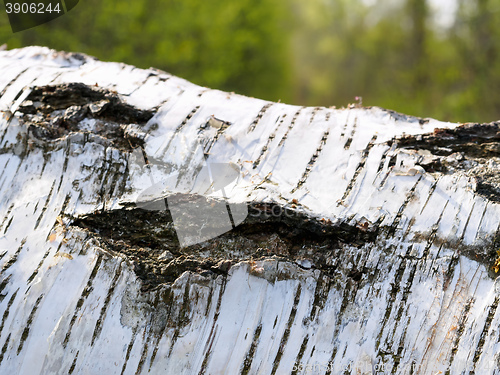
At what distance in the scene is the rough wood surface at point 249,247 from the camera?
112 centimetres

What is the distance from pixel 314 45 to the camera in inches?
556

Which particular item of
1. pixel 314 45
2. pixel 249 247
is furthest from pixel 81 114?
pixel 314 45

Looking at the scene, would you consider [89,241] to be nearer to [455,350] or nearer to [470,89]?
[455,350]

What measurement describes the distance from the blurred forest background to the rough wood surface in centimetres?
721

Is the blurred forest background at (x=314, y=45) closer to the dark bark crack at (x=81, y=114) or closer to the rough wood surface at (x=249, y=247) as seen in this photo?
the dark bark crack at (x=81, y=114)

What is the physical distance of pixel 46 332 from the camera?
1139 millimetres

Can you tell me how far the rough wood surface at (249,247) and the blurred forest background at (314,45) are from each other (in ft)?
23.6

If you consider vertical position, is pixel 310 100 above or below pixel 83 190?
above

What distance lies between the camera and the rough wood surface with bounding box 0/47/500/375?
112 cm

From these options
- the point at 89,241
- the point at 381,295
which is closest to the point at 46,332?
the point at 89,241

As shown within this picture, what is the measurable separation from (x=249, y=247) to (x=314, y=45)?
14164 mm

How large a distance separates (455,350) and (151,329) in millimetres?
884

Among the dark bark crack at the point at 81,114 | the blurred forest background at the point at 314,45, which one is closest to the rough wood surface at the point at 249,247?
the dark bark crack at the point at 81,114

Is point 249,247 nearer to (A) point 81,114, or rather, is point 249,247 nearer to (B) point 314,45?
(A) point 81,114
